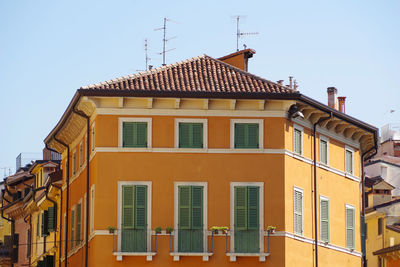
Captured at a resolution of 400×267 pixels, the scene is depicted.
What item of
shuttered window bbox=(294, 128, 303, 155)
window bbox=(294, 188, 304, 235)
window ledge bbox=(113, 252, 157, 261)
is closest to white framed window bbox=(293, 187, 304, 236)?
window bbox=(294, 188, 304, 235)

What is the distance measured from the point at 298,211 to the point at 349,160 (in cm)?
587

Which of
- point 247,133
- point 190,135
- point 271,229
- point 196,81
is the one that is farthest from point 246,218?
point 196,81

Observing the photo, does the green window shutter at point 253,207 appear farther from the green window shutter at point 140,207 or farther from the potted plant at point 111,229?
the potted plant at point 111,229

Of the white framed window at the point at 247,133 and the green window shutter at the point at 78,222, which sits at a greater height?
the white framed window at the point at 247,133

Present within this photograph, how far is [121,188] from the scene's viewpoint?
143ft

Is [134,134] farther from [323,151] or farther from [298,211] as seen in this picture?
[323,151]

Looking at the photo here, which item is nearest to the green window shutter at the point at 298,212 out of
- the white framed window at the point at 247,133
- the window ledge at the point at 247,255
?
the window ledge at the point at 247,255

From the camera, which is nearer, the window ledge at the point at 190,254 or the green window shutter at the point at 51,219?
the window ledge at the point at 190,254

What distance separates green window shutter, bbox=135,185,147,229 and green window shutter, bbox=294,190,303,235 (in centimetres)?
611

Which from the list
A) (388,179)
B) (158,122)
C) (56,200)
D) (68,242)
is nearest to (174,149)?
(158,122)

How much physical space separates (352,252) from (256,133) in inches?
322

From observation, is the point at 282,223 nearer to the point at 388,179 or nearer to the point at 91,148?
the point at 91,148

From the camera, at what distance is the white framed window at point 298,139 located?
4555cm

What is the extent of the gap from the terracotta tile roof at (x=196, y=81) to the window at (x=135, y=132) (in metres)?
1.30
